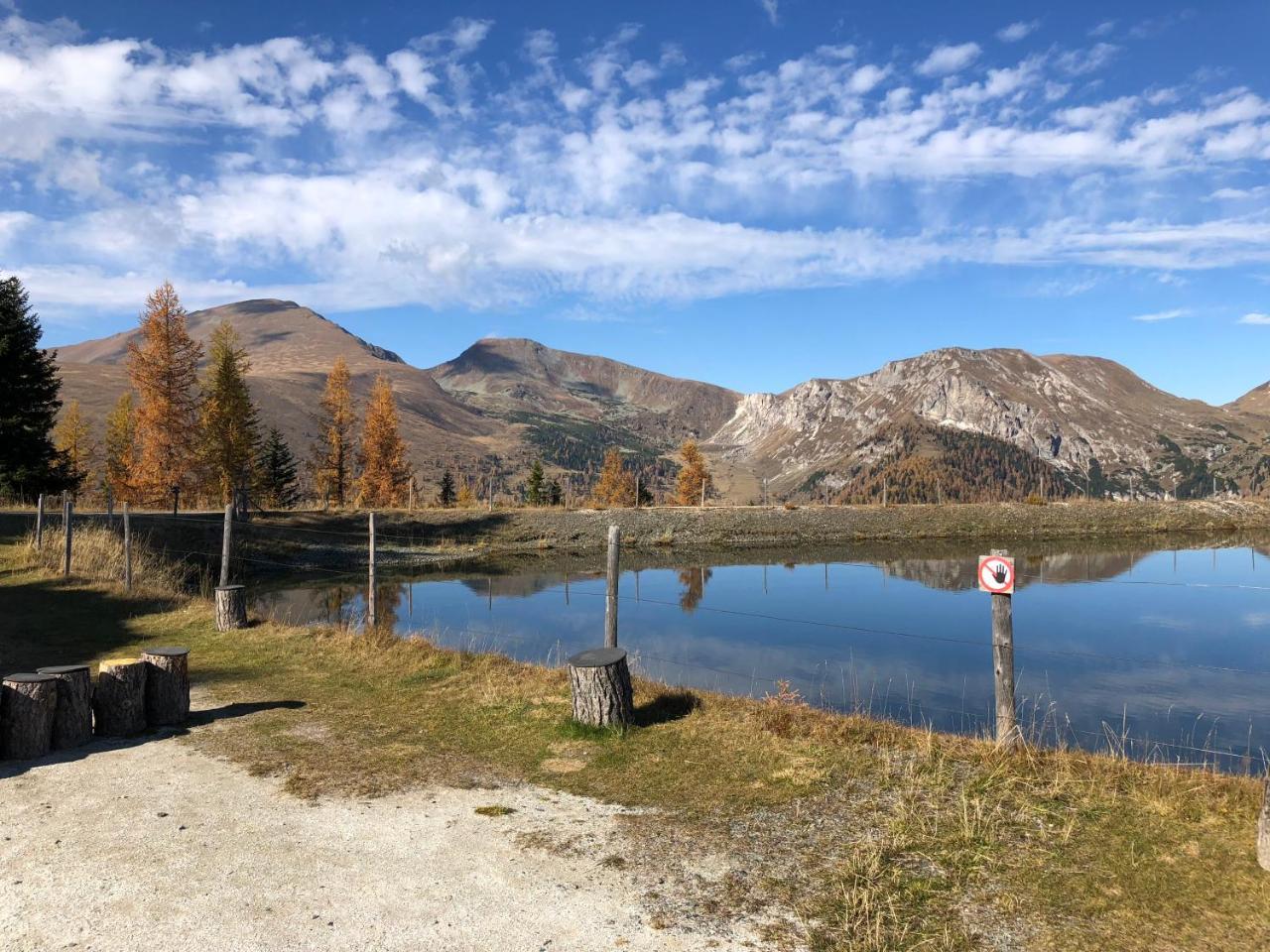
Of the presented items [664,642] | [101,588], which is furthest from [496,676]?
[101,588]

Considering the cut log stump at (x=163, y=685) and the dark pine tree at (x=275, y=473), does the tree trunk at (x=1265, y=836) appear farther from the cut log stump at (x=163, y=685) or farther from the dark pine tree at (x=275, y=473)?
the dark pine tree at (x=275, y=473)

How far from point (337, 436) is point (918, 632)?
51803 millimetres

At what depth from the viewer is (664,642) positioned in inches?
1009

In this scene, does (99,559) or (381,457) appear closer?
(99,559)

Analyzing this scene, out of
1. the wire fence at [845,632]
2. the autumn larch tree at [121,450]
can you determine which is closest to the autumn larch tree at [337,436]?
the wire fence at [845,632]

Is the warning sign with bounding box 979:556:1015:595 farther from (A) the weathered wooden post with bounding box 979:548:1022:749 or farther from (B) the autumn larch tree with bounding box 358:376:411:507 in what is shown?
(B) the autumn larch tree with bounding box 358:376:411:507

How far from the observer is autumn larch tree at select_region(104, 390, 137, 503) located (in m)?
44.7

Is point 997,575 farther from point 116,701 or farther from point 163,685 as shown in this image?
point 116,701

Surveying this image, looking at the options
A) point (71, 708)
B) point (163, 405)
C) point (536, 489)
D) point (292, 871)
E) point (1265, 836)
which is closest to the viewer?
point (1265, 836)

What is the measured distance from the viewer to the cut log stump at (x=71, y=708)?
9.95 metres

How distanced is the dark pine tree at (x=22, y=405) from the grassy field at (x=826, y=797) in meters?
33.3

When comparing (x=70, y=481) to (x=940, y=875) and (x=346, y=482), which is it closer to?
(x=346, y=482)

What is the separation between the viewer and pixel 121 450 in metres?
61.4

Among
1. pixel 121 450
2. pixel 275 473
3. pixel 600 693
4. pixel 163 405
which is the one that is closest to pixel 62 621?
pixel 600 693
